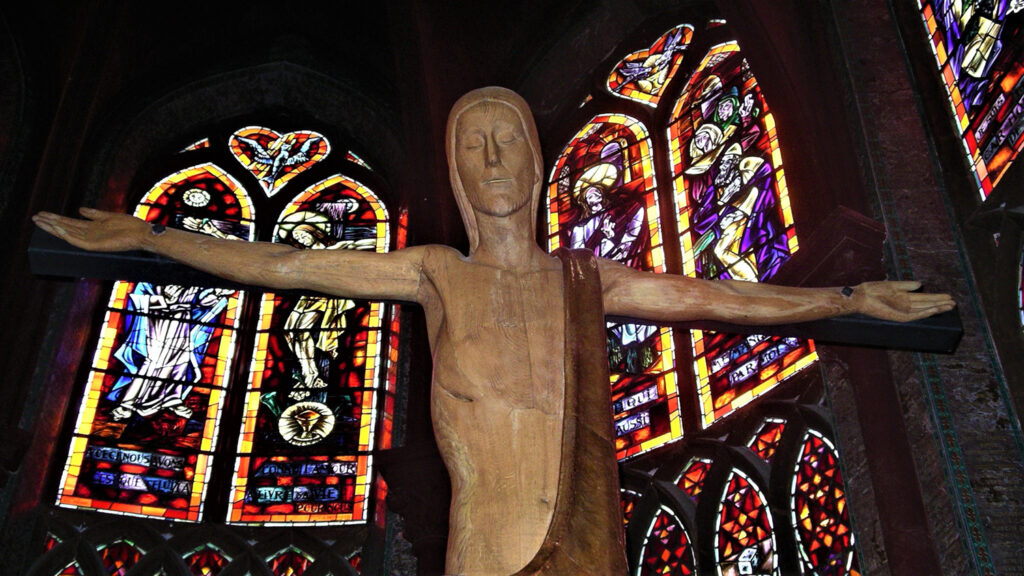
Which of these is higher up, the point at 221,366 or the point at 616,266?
the point at 221,366

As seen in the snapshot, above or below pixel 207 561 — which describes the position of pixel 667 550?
below

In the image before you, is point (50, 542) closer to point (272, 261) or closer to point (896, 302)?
point (272, 261)

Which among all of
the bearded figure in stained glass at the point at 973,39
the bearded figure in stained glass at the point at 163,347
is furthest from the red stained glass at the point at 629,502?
the bearded figure in stained glass at the point at 163,347

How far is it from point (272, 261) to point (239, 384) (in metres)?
6.58

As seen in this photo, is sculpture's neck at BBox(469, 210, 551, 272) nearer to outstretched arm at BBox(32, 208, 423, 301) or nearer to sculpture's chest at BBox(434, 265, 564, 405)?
sculpture's chest at BBox(434, 265, 564, 405)

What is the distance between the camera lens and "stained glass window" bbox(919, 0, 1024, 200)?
16.4 feet

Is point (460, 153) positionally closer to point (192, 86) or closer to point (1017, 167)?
point (1017, 167)

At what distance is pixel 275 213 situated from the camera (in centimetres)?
1002

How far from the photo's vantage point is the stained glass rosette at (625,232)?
7.21 m

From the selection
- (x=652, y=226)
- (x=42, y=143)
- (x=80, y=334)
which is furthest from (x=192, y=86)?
(x=652, y=226)

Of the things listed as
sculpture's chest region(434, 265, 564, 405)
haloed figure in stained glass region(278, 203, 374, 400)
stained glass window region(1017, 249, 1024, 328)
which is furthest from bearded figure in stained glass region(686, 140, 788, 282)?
sculpture's chest region(434, 265, 564, 405)

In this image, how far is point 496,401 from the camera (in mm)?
2428

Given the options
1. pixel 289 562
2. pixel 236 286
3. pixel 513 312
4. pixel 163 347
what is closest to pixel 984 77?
pixel 513 312

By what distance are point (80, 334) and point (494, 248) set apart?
6829 millimetres
